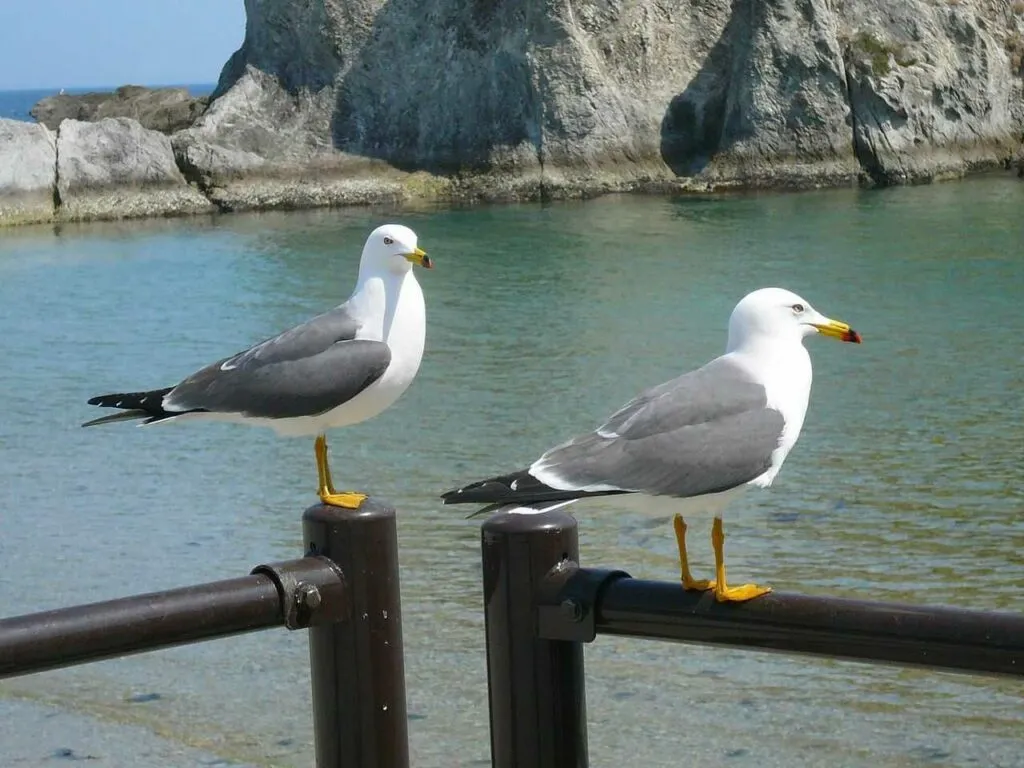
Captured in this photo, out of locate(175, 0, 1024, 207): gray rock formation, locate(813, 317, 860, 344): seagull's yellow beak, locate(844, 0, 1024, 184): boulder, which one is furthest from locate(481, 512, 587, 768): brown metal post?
locate(844, 0, 1024, 184): boulder

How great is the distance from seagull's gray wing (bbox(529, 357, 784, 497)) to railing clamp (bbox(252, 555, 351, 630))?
21.3 inches

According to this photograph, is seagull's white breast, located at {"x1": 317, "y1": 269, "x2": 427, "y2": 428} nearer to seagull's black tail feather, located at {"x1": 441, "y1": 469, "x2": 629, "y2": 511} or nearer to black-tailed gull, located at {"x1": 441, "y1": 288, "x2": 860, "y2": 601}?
black-tailed gull, located at {"x1": 441, "y1": 288, "x2": 860, "y2": 601}

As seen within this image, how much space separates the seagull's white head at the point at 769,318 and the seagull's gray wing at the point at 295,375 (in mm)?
951

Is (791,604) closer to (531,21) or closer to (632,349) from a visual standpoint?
(632,349)

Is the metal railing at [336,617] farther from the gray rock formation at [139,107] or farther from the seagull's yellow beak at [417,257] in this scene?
the gray rock formation at [139,107]

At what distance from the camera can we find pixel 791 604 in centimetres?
226

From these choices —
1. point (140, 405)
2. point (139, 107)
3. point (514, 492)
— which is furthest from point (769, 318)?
point (139, 107)

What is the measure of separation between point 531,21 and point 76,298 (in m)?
14.2

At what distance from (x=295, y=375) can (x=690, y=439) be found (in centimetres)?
118

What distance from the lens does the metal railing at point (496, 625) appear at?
7.22ft

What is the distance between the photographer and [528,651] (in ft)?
7.90

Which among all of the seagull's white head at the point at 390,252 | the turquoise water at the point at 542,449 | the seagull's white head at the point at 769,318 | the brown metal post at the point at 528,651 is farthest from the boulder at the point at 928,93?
the brown metal post at the point at 528,651

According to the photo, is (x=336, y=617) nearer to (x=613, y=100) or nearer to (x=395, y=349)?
(x=395, y=349)

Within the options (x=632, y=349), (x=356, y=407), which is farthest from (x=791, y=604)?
(x=632, y=349)
